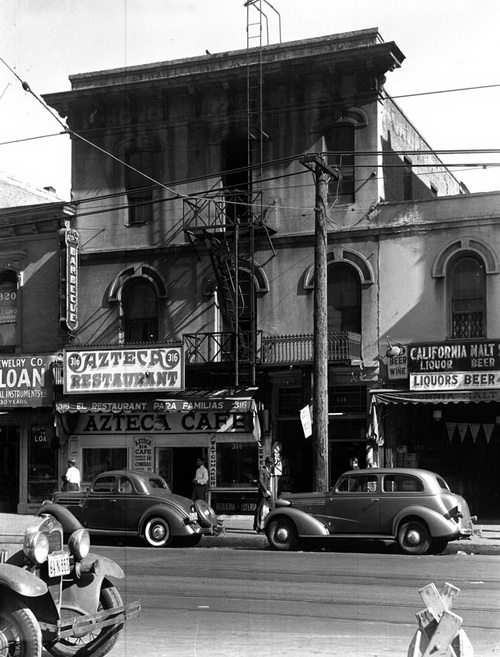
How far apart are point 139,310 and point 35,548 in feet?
70.8

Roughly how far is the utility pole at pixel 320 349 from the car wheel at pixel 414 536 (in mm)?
3377

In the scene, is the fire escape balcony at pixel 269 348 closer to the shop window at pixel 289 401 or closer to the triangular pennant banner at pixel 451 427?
the shop window at pixel 289 401

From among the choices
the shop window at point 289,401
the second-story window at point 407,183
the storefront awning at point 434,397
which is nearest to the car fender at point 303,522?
the storefront awning at point 434,397

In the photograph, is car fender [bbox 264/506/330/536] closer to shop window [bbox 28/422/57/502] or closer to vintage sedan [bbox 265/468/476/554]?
vintage sedan [bbox 265/468/476/554]

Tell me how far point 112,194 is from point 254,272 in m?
5.17

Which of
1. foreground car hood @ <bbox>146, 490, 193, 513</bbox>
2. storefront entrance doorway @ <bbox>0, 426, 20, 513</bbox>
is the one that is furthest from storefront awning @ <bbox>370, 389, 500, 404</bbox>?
storefront entrance doorway @ <bbox>0, 426, 20, 513</bbox>

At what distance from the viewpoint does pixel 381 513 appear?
18.6 m

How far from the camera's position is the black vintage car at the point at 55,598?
7.74 meters

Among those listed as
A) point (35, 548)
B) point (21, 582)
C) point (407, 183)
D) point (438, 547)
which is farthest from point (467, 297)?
point (21, 582)

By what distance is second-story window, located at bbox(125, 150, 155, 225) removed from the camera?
29.4 meters

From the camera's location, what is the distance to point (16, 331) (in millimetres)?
30578

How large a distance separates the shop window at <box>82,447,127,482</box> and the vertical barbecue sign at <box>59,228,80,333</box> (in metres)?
3.66

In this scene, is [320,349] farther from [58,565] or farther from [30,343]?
[58,565]

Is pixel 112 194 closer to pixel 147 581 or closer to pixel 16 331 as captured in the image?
pixel 16 331
